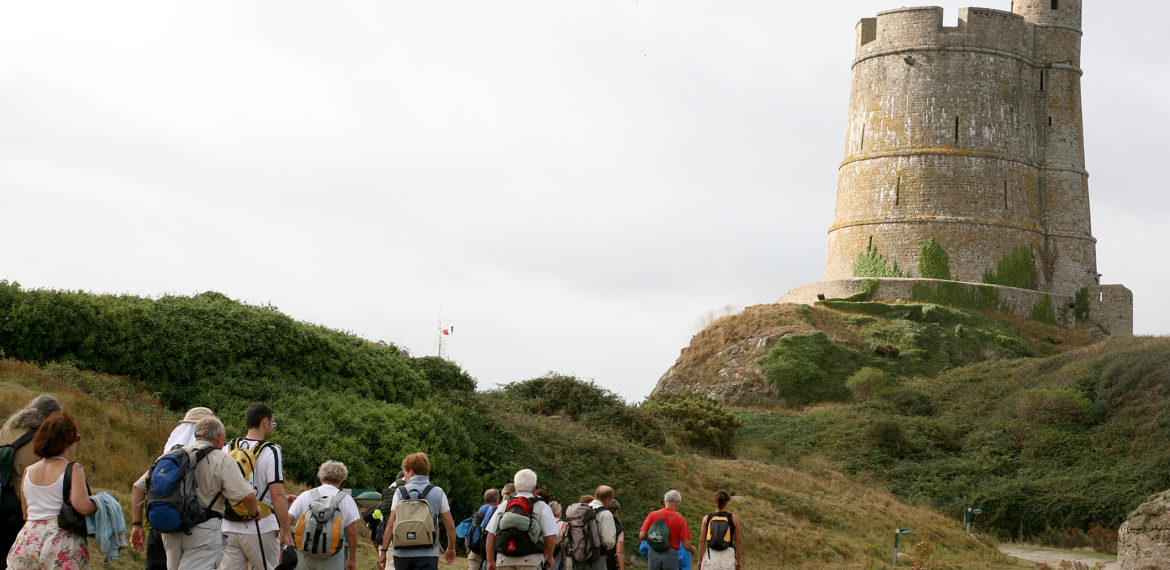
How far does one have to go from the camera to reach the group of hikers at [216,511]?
7.29m

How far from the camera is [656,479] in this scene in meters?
22.1

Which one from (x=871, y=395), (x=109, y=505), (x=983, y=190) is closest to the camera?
(x=109, y=505)

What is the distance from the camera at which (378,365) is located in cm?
2050

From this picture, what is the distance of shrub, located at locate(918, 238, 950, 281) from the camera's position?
1849 inches

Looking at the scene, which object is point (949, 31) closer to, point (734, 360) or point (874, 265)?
point (874, 265)

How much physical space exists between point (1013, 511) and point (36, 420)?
79.4 ft

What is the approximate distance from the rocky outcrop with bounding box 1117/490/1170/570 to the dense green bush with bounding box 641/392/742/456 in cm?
1602

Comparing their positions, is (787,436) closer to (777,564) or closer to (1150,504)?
(777,564)

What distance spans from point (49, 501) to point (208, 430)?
102cm

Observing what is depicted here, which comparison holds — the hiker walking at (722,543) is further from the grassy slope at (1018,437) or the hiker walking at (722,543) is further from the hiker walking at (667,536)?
the grassy slope at (1018,437)

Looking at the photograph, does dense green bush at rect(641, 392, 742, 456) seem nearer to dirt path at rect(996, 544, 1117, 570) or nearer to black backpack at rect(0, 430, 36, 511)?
dirt path at rect(996, 544, 1117, 570)

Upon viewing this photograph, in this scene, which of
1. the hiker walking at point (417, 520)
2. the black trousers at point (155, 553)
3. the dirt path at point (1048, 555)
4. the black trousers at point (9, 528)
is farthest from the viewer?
the dirt path at point (1048, 555)

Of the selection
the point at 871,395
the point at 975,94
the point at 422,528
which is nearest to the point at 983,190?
the point at 975,94

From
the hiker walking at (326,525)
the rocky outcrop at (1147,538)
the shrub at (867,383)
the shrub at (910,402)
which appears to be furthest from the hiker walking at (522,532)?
the shrub at (867,383)
